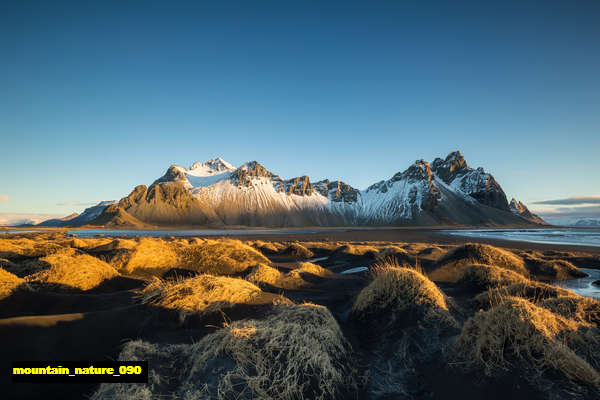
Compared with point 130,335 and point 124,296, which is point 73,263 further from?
point 130,335

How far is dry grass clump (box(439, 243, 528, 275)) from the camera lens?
14719 millimetres

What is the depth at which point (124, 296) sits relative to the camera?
716 centimetres

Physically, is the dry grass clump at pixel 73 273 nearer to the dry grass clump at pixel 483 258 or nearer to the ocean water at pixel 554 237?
the dry grass clump at pixel 483 258

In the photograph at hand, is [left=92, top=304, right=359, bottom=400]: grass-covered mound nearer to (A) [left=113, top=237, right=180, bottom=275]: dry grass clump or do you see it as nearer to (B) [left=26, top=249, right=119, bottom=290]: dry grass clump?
(B) [left=26, top=249, right=119, bottom=290]: dry grass clump

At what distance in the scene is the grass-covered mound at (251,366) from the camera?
3.66m

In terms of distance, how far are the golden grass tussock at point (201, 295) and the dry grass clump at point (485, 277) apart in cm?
857

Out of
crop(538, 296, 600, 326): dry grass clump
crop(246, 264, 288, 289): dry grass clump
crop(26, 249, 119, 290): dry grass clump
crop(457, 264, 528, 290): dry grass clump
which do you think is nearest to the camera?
crop(538, 296, 600, 326): dry grass clump

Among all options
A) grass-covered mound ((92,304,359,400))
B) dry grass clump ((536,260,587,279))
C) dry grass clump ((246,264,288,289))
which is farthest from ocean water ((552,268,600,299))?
grass-covered mound ((92,304,359,400))

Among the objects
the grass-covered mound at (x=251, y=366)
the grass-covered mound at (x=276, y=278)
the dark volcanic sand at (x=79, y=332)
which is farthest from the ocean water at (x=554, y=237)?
the dark volcanic sand at (x=79, y=332)

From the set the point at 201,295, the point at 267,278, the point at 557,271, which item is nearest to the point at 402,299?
the point at 201,295

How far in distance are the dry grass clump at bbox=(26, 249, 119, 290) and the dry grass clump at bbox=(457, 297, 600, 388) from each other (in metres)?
10.9

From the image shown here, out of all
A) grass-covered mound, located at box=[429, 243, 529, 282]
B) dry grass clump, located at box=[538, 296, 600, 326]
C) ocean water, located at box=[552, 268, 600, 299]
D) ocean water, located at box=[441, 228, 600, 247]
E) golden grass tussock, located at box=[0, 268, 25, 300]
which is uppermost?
golden grass tussock, located at box=[0, 268, 25, 300]

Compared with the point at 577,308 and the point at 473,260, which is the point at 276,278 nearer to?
the point at 577,308

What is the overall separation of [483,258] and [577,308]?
10428 mm
